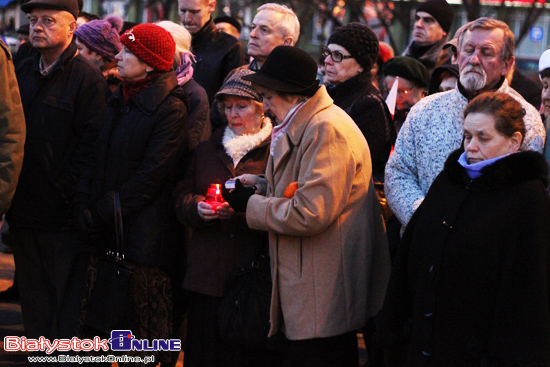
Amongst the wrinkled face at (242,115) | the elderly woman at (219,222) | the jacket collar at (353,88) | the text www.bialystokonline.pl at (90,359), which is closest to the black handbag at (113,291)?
the text www.bialystokonline.pl at (90,359)

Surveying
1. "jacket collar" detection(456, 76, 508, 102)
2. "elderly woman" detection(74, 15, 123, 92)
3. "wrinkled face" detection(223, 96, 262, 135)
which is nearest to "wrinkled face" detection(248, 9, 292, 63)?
"elderly woman" detection(74, 15, 123, 92)

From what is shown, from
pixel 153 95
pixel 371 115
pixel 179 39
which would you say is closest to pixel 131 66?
pixel 153 95

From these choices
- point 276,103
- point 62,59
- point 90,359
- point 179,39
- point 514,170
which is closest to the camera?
point 514,170

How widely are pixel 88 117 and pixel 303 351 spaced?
7.55ft

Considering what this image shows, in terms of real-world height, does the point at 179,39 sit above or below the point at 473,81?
below

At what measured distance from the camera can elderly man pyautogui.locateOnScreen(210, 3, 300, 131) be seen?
5941 mm

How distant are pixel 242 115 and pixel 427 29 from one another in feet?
9.73

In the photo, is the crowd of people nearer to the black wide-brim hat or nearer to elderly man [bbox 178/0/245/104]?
the black wide-brim hat

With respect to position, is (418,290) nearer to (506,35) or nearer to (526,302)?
(526,302)

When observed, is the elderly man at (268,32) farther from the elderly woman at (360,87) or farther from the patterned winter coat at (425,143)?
the patterned winter coat at (425,143)

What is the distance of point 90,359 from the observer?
511 cm

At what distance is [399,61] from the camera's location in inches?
245

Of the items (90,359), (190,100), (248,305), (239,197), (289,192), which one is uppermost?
(190,100)

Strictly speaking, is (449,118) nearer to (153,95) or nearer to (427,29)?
(153,95)
